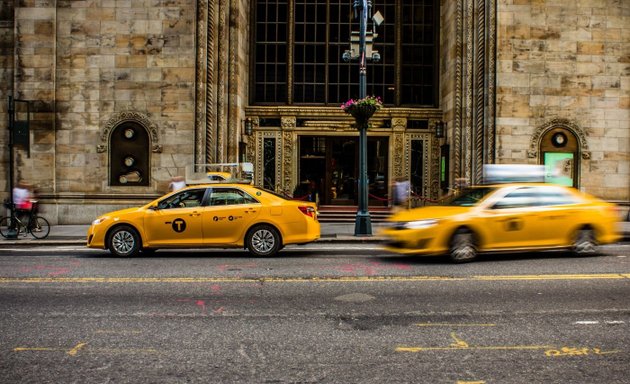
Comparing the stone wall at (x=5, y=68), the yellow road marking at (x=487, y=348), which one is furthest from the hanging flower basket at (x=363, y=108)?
the stone wall at (x=5, y=68)

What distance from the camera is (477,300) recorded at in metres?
7.42

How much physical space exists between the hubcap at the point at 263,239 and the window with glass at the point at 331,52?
12.8 metres

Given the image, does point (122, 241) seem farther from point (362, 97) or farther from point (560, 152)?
point (560, 152)

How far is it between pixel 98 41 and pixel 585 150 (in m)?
17.5

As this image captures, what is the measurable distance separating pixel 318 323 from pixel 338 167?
59.8ft

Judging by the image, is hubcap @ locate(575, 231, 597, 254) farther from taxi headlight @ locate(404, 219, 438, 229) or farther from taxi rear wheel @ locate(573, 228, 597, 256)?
taxi headlight @ locate(404, 219, 438, 229)

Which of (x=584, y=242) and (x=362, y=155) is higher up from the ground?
(x=362, y=155)

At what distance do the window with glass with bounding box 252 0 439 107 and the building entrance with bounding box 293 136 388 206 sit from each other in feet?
5.45

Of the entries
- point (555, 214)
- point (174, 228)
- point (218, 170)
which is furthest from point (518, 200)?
point (218, 170)

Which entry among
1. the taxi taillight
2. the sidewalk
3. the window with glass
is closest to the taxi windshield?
the taxi taillight

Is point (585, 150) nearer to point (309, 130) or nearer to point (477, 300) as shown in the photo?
point (309, 130)

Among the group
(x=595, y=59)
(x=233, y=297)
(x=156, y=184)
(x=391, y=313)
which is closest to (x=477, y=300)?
(x=391, y=313)

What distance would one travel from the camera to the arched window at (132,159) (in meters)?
20.8

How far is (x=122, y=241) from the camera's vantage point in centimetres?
1217
